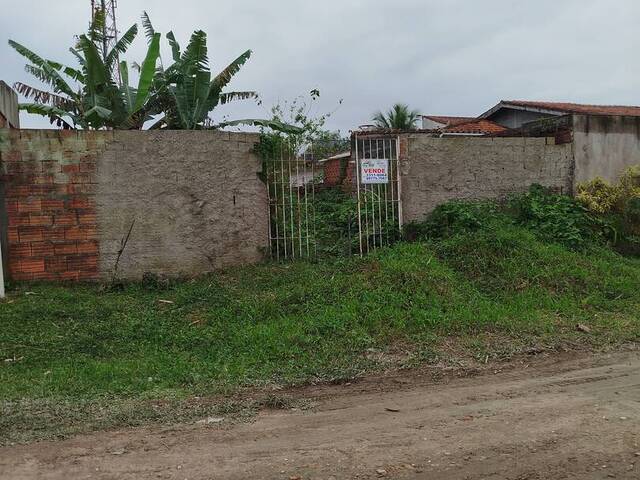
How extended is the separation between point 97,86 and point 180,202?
3279mm

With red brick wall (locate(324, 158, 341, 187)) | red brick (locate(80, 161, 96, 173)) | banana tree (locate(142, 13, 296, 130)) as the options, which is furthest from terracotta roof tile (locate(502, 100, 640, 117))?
red brick (locate(80, 161, 96, 173))

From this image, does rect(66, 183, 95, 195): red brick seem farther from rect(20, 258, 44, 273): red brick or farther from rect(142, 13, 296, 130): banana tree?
rect(142, 13, 296, 130): banana tree

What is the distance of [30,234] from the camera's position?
830 cm

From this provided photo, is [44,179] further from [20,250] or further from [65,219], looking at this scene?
[20,250]

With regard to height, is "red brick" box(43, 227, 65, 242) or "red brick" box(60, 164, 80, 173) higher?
"red brick" box(60, 164, 80, 173)

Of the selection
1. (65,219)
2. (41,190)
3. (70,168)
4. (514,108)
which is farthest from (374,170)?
(514,108)

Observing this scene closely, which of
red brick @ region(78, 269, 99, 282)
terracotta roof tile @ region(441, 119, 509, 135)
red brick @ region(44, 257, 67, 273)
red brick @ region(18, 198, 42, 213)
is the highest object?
terracotta roof tile @ region(441, 119, 509, 135)

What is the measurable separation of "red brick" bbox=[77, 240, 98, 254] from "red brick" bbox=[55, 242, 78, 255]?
7cm

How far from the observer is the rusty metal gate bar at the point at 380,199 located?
32.1 feet

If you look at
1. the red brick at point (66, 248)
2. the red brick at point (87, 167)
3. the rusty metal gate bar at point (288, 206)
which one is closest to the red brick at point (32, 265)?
the red brick at point (66, 248)

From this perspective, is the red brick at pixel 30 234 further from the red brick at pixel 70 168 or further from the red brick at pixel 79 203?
the red brick at pixel 70 168

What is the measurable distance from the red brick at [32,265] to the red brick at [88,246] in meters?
0.55

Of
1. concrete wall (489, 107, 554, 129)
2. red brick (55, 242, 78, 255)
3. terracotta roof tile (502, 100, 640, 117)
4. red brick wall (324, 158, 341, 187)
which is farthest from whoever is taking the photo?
concrete wall (489, 107, 554, 129)

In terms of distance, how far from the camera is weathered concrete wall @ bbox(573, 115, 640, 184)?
11.1 m
